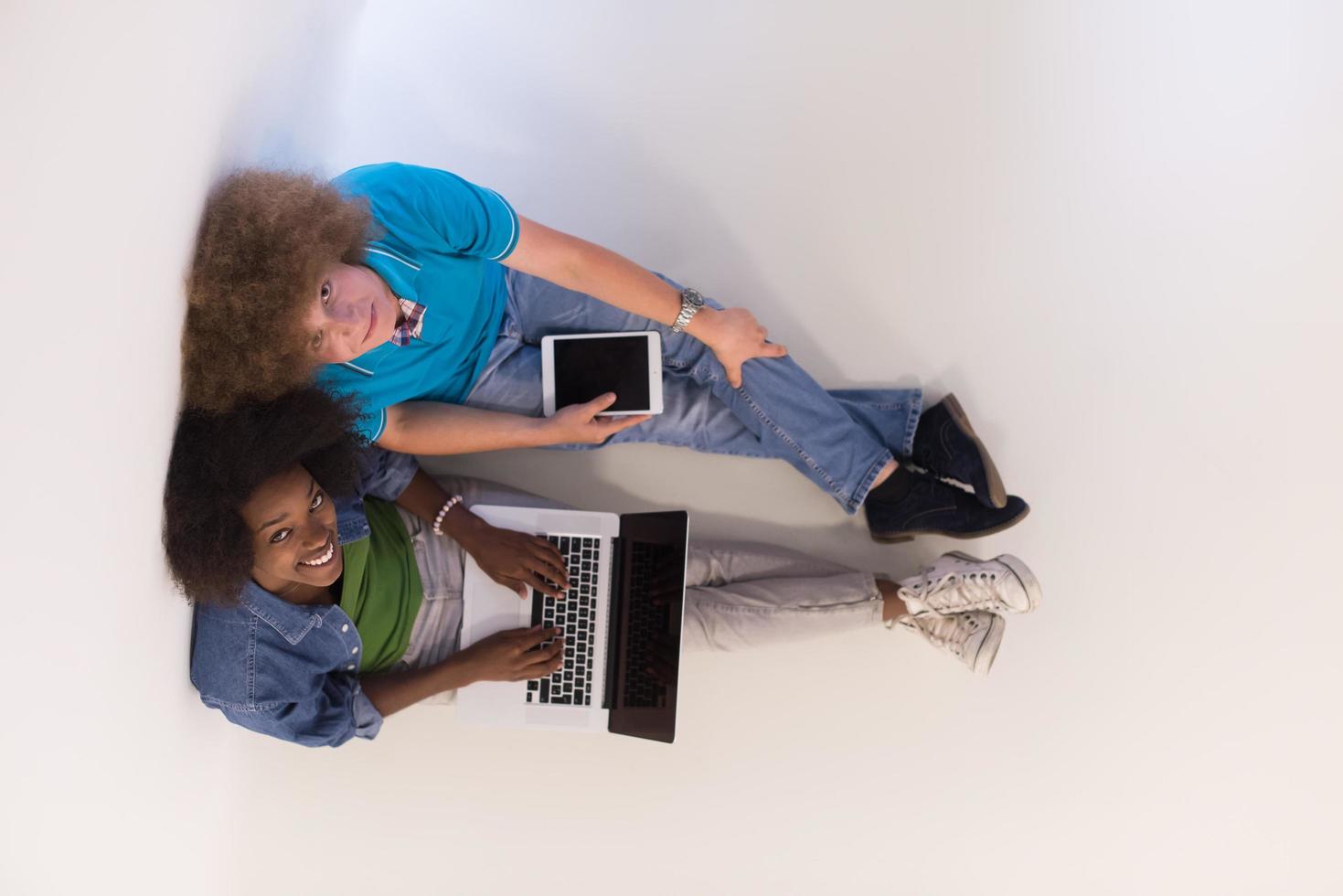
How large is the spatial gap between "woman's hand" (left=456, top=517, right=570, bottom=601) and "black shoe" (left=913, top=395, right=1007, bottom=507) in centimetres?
84

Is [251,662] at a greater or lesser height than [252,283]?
lesser

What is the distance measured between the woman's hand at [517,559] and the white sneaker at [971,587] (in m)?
0.75

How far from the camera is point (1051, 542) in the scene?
208 centimetres

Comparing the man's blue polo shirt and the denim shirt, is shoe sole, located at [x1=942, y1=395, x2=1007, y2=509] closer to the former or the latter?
the man's blue polo shirt

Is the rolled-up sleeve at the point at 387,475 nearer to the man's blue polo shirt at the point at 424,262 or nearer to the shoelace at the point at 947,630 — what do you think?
the man's blue polo shirt at the point at 424,262

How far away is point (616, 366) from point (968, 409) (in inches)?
32.1

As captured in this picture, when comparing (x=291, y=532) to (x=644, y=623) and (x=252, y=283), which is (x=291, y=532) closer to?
(x=252, y=283)

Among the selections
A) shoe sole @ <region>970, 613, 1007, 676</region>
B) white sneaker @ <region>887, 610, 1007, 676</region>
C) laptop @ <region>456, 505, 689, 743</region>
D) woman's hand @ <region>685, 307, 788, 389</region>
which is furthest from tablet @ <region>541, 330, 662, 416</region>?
shoe sole @ <region>970, 613, 1007, 676</region>

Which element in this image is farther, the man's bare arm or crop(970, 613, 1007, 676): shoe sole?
crop(970, 613, 1007, 676): shoe sole

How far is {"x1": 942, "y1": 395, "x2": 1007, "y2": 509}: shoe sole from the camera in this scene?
193cm

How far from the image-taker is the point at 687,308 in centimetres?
186

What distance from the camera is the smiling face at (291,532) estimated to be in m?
1.51

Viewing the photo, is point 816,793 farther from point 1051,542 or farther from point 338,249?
point 338,249

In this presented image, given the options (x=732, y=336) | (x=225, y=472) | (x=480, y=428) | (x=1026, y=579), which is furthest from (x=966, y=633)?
(x=225, y=472)
